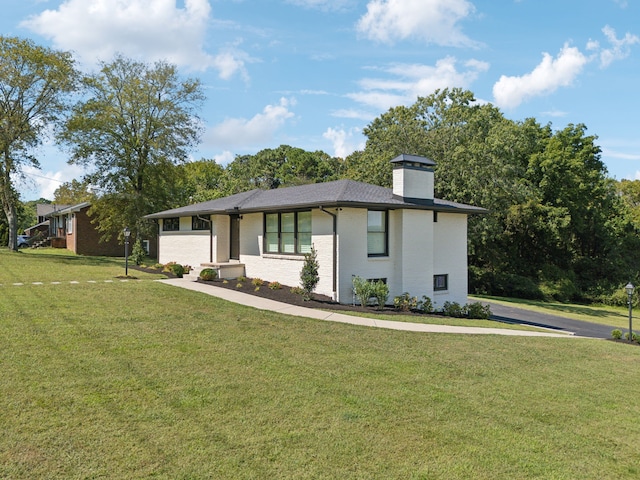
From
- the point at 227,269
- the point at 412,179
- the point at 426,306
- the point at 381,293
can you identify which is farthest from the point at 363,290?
the point at 227,269

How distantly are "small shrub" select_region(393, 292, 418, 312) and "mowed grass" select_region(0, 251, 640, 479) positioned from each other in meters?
5.10

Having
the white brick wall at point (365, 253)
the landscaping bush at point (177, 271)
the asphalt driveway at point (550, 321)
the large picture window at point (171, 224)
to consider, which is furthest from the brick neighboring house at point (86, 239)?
the asphalt driveway at point (550, 321)

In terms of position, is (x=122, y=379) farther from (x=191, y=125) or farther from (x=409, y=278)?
(x=191, y=125)

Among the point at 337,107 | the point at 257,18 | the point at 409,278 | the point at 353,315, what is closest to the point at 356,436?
the point at 353,315

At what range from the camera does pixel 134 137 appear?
3156cm

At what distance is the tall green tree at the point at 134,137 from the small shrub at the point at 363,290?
65.5 ft

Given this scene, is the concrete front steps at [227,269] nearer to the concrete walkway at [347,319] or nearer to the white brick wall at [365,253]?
the white brick wall at [365,253]

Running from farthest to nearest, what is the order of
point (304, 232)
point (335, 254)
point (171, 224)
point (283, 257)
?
point (171, 224), point (283, 257), point (304, 232), point (335, 254)

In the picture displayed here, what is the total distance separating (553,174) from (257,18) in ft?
83.8

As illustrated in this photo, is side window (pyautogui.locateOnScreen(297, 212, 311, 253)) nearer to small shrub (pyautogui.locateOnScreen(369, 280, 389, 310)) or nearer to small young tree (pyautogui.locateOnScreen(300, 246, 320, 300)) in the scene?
small young tree (pyautogui.locateOnScreen(300, 246, 320, 300))

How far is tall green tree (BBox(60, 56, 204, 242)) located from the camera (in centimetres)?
3052

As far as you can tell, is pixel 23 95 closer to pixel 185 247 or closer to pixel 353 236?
pixel 185 247

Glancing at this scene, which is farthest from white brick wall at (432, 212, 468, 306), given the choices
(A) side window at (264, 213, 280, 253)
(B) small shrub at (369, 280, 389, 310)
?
(A) side window at (264, 213, 280, 253)

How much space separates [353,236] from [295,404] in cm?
997
